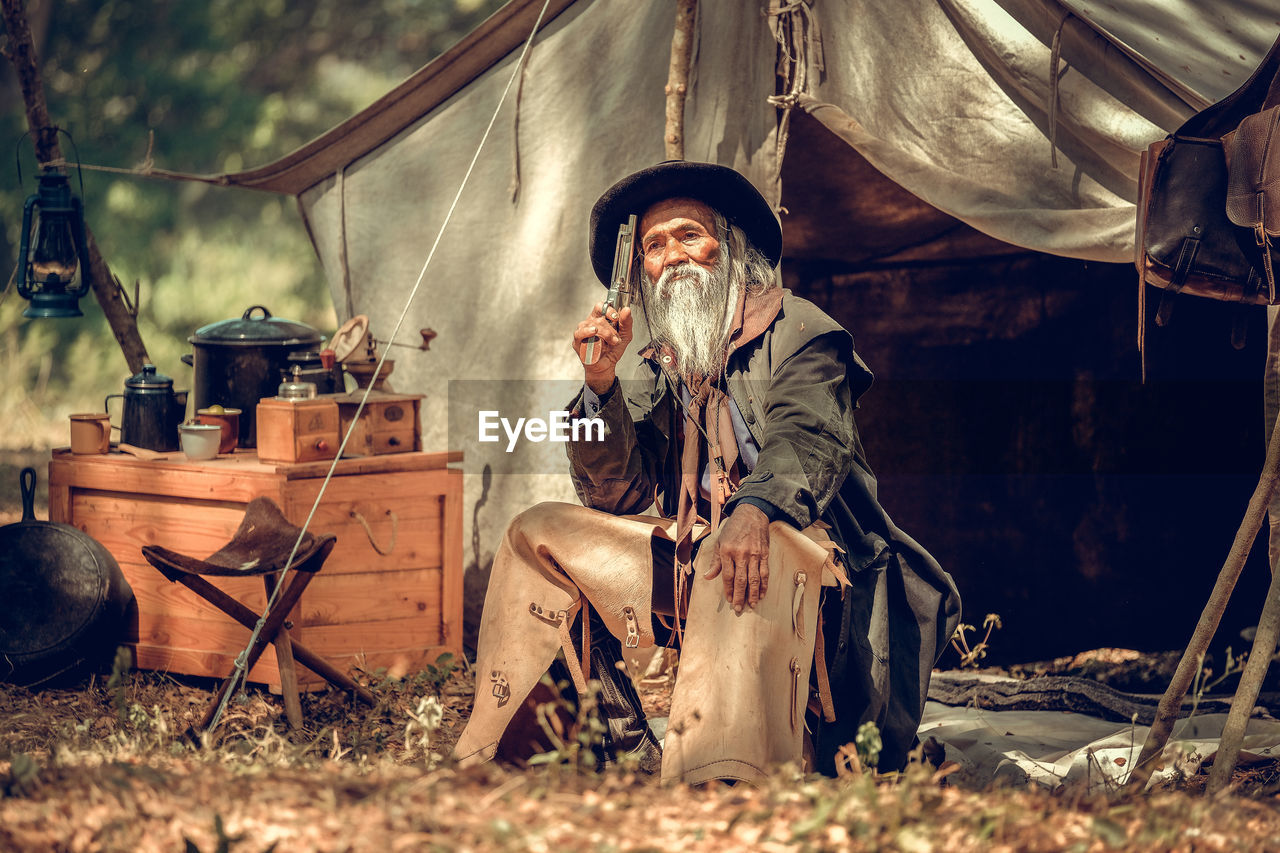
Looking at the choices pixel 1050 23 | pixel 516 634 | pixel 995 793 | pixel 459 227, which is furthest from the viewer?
pixel 459 227

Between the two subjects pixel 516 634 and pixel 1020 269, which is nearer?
pixel 516 634

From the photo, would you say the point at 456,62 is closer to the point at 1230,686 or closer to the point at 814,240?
the point at 814,240

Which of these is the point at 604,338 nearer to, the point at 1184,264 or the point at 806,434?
the point at 806,434

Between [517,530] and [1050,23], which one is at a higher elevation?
[1050,23]

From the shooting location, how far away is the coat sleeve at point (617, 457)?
124 inches

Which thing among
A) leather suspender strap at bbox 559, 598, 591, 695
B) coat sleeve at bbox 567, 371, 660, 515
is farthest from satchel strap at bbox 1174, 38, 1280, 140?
leather suspender strap at bbox 559, 598, 591, 695

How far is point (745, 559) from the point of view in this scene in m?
2.76

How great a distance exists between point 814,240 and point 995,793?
313 cm

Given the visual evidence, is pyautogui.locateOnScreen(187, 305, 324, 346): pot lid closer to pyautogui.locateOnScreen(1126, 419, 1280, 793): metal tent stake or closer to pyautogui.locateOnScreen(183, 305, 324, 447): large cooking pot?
pyautogui.locateOnScreen(183, 305, 324, 447): large cooking pot

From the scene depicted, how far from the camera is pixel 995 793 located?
8.15 ft

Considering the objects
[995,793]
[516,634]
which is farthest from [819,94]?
[995,793]

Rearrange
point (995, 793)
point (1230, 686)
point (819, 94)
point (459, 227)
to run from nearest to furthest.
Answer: point (995, 793)
point (819, 94)
point (1230, 686)
point (459, 227)

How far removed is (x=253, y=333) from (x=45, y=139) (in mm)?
1259

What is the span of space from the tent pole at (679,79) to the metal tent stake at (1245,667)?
2044mm
